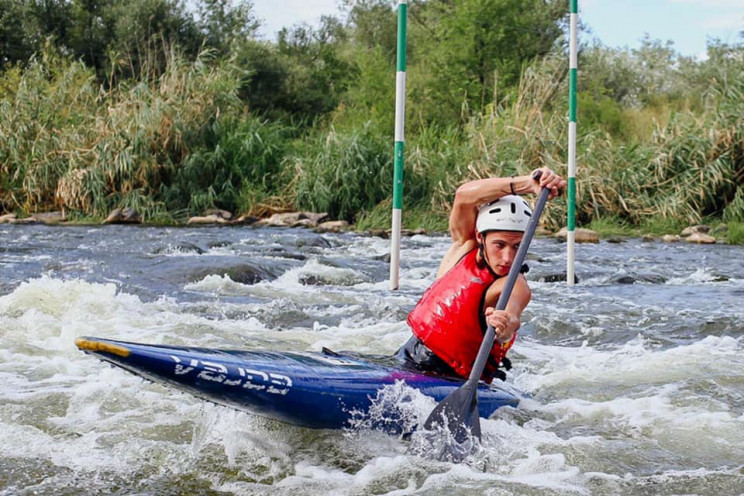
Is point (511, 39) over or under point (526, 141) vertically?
over

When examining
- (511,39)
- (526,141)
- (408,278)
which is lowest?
(408,278)

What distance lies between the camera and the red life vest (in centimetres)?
327

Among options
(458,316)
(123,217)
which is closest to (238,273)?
(458,316)

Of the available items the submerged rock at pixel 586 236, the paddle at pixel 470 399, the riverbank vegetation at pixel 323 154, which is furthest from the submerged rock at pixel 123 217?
the paddle at pixel 470 399

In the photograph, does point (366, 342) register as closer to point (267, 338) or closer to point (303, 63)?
point (267, 338)

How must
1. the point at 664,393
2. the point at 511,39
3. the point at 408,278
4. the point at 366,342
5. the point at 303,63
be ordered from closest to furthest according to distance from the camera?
the point at 664,393 < the point at 366,342 < the point at 408,278 < the point at 511,39 < the point at 303,63

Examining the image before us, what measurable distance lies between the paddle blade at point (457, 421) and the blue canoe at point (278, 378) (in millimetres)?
111

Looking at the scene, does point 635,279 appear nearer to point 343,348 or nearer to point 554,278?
Result: point 554,278

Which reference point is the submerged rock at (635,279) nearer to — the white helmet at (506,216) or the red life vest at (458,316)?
the red life vest at (458,316)

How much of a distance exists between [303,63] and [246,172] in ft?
47.2

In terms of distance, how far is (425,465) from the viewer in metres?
2.93

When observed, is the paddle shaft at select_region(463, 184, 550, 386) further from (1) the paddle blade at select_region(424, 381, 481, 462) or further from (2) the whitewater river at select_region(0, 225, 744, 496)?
(2) the whitewater river at select_region(0, 225, 744, 496)

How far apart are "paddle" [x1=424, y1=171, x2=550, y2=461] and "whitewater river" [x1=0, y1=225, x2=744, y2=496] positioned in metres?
0.08

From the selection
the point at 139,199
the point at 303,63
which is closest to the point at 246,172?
the point at 139,199
